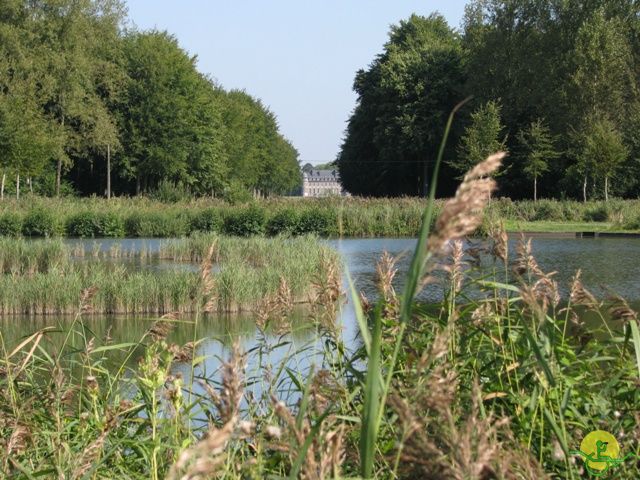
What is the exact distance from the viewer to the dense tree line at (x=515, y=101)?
4231 cm

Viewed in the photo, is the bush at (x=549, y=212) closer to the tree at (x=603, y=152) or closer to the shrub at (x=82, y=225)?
the tree at (x=603, y=152)

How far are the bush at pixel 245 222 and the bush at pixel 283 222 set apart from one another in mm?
376

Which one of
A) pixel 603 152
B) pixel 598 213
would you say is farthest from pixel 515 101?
pixel 598 213

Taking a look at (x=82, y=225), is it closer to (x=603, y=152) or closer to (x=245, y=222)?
(x=245, y=222)

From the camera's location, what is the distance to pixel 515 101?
163ft

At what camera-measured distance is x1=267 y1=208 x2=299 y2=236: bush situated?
3259 cm

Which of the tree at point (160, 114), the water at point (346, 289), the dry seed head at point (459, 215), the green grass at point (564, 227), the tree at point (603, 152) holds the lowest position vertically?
the water at point (346, 289)

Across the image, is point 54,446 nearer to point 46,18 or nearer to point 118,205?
point 118,205

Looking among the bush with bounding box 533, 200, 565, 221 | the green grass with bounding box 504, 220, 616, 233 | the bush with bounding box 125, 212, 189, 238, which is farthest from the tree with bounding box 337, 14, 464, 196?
the bush with bounding box 125, 212, 189, 238

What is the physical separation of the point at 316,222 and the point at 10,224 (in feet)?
34.8

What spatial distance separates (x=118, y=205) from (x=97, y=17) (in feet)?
52.6

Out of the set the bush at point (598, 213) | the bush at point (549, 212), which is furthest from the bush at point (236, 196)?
the bush at point (598, 213)

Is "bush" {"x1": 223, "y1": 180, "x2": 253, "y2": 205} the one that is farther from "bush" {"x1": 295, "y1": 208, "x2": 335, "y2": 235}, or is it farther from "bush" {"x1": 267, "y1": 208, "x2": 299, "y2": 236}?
"bush" {"x1": 295, "y1": 208, "x2": 335, "y2": 235}

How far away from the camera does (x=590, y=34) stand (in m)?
42.2
